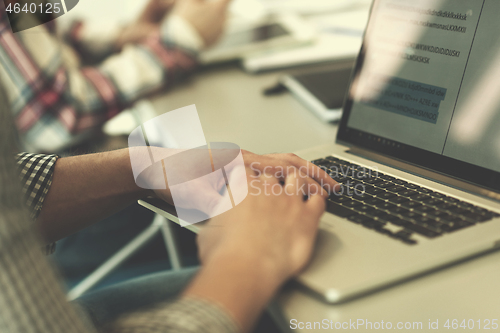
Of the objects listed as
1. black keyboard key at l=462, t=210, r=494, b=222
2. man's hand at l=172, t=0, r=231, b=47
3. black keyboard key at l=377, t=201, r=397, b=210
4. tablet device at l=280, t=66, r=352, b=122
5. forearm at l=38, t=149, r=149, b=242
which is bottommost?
forearm at l=38, t=149, r=149, b=242

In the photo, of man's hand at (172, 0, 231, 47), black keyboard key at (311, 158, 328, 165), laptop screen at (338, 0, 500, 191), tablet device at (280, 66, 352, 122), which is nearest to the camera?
laptop screen at (338, 0, 500, 191)

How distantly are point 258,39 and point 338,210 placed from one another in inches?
36.9

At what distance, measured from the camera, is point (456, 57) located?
0.57 metres

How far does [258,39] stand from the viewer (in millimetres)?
1307

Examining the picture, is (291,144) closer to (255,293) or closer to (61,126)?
(255,293)

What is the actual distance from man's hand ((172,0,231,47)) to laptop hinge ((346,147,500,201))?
2.31 feet

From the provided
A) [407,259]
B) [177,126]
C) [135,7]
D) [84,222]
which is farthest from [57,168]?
[135,7]

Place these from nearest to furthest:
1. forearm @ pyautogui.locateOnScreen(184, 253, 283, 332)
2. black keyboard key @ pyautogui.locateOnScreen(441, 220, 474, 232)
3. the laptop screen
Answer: forearm @ pyautogui.locateOnScreen(184, 253, 283, 332) → black keyboard key @ pyautogui.locateOnScreen(441, 220, 474, 232) → the laptop screen

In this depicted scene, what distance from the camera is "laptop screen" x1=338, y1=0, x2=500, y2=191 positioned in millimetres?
533

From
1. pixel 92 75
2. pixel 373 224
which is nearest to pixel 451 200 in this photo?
pixel 373 224

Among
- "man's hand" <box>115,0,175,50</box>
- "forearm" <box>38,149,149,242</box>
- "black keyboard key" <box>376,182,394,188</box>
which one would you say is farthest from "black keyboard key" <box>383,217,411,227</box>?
"man's hand" <box>115,0,175,50</box>

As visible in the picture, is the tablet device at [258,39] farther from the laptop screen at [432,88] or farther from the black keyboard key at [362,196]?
the black keyboard key at [362,196]

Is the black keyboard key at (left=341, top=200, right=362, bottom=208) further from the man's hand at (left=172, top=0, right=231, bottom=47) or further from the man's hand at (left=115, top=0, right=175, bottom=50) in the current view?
the man's hand at (left=115, top=0, right=175, bottom=50)

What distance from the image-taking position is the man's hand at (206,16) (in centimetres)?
120
